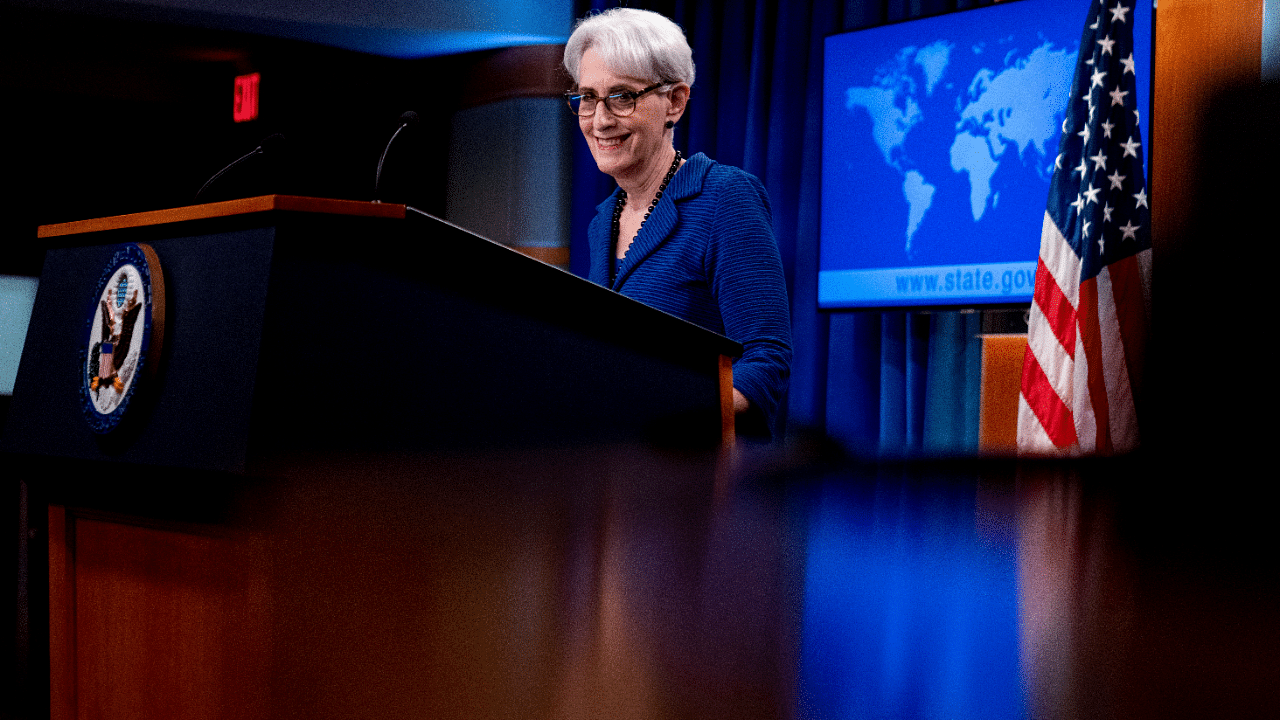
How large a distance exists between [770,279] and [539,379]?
0.50m

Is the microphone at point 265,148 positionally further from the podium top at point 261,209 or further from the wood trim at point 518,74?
the wood trim at point 518,74

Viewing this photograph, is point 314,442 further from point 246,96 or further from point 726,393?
point 246,96

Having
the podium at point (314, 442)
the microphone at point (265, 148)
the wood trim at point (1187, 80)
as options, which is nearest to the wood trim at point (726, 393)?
the podium at point (314, 442)

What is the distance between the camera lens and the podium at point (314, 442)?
2.48ft

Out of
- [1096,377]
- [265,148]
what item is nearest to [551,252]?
[1096,377]

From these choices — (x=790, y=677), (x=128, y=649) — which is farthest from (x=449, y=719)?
(x=128, y=649)

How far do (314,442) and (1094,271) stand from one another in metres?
1.97

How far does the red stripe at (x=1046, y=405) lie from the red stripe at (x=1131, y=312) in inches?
6.3

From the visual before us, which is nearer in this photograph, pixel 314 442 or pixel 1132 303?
pixel 314 442

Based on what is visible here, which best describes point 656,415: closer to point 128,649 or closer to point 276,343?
point 276,343

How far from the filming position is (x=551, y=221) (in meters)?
4.48

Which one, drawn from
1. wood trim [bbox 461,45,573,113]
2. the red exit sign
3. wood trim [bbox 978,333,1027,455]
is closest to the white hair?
wood trim [bbox 978,333,1027,455]

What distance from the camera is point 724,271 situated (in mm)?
1503

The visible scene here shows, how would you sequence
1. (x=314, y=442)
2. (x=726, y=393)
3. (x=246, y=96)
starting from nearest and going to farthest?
(x=314, y=442) < (x=726, y=393) < (x=246, y=96)
